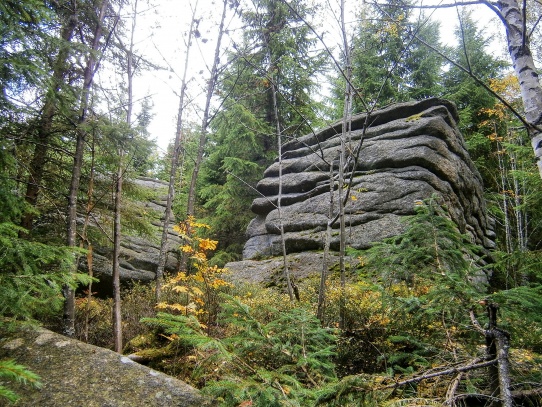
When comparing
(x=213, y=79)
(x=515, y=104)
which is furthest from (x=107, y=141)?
(x=515, y=104)

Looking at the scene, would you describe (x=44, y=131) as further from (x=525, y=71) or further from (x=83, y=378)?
(x=525, y=71)

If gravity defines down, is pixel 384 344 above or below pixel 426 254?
below

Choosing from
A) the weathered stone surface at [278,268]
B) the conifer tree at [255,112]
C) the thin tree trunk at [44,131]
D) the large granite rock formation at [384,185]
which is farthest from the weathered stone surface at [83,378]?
Answer: the conifer tree at [255,112]

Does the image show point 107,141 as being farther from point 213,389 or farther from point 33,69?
point 213,389

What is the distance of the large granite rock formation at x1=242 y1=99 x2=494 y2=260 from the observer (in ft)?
32.1

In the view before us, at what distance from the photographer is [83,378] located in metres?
2.46

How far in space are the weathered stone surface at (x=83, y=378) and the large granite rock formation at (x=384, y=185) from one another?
629 cm

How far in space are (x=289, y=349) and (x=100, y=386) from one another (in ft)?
5.08

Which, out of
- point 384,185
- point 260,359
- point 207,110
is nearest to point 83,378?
point 260,359


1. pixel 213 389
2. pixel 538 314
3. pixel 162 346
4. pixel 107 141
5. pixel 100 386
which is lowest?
pixel 162 346

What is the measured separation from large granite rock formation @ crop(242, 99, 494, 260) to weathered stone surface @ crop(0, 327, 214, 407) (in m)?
6.29

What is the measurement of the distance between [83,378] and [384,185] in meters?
9.80

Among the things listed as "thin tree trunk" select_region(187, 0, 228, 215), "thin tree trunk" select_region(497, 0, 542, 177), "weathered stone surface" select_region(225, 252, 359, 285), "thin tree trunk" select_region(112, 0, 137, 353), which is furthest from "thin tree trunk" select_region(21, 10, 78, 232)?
"thin tree trunk" select_region(497, 0, 542, 177)

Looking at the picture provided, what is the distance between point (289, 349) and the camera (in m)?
2.27
